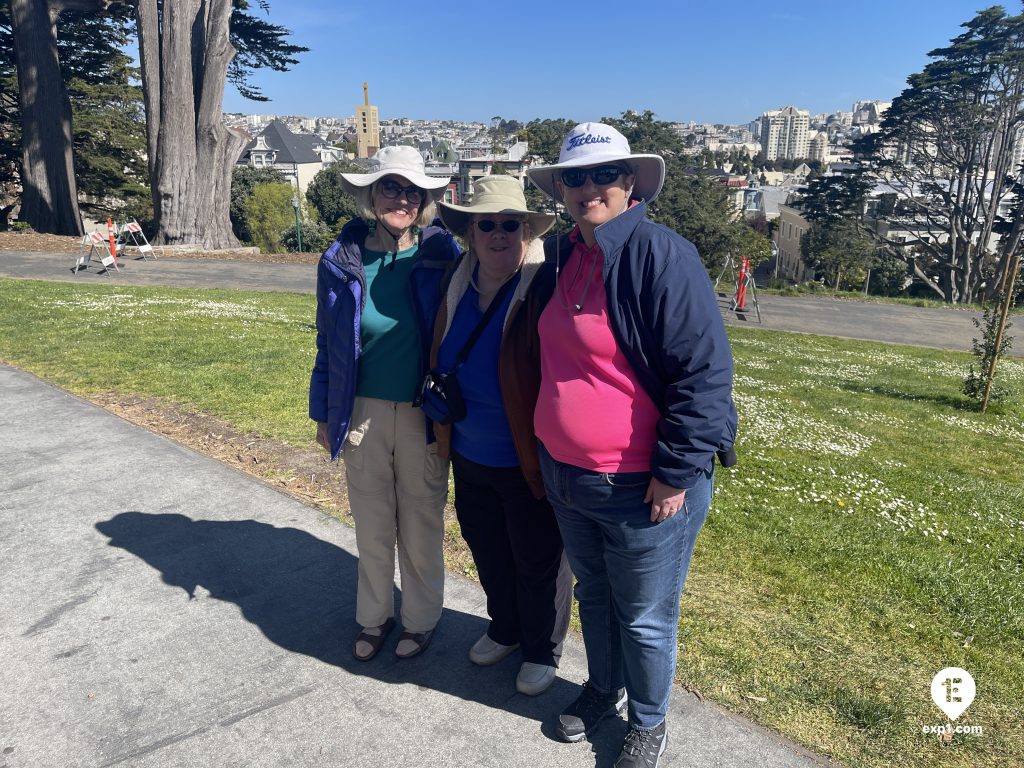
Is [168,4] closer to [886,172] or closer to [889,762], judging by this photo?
[889,762]

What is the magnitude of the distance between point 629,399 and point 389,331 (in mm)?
1110

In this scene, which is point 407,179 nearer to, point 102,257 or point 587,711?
point 587,711

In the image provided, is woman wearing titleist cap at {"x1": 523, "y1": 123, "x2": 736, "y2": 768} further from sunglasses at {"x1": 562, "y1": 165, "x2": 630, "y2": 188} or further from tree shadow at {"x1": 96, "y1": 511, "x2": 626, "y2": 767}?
tree shadow at {"x1": 96, "y1": 511, "x2": 626, "y2": 767}

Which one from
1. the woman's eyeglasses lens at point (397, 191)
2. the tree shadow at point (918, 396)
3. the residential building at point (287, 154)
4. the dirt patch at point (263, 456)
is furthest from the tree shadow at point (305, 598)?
the residential building at point (287, 154)

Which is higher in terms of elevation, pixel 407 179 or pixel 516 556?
pixel 407 179

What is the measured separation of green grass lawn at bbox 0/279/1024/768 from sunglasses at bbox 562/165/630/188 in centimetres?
201

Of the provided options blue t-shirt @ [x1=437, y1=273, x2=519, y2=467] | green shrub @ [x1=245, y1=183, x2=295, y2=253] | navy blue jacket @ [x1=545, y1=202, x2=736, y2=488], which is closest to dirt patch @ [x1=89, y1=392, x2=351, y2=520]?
blue t-shirt @ [x1=437, y1=273, x2=519, y2=467]

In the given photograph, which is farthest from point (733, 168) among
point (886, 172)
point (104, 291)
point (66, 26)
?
point (104, 291)

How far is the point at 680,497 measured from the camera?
7.77 ft

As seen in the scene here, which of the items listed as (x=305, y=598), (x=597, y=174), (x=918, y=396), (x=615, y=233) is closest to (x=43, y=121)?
(x=918, y=396)

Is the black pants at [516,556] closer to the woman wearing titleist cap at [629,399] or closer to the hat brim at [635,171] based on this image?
the woman wearing titleist cap at [629,399]

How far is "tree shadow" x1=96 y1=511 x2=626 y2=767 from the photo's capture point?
300 centimetres

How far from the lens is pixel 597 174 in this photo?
246 cm

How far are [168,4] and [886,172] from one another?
33836 mm
